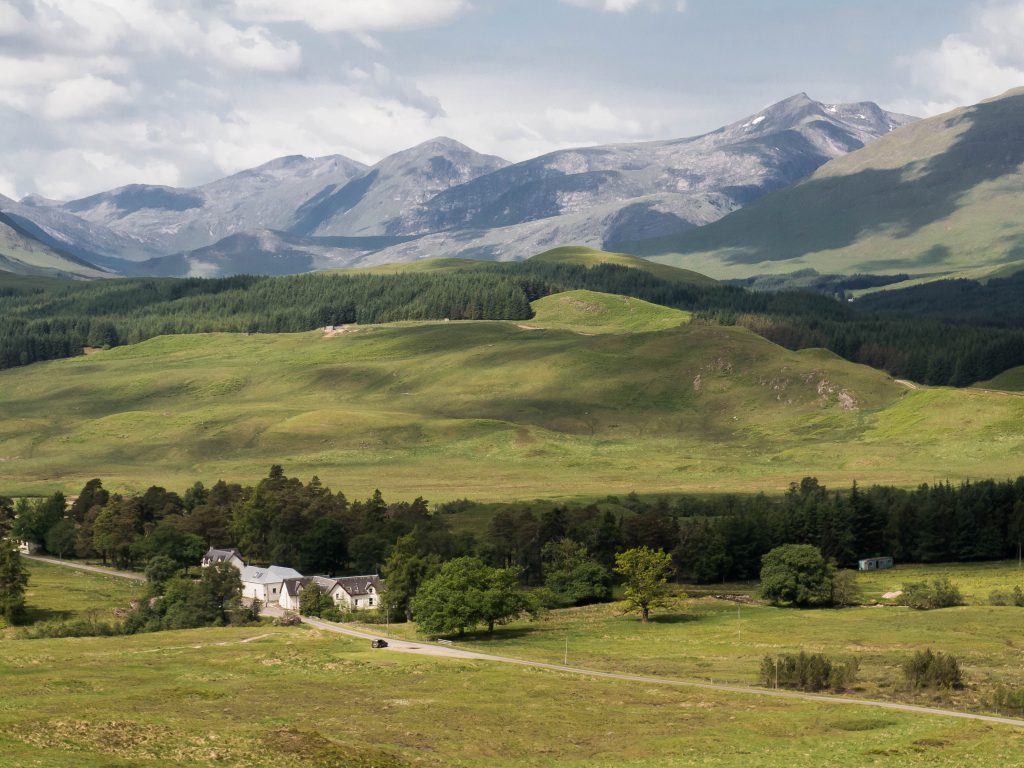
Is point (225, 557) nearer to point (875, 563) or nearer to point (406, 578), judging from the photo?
point (406, 578)

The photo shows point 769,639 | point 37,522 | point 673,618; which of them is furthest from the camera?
point 37,522

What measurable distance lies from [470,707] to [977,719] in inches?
1133

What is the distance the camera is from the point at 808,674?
82.2 metres

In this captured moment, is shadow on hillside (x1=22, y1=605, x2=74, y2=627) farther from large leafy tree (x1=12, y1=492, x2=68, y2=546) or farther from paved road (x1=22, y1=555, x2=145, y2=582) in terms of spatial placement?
large leafy tree (x1=12, y1=492, x2=68, y2=546)

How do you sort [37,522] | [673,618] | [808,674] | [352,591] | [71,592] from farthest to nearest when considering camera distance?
[37,522], [71,592], [352,591], [673,618], [808,674]

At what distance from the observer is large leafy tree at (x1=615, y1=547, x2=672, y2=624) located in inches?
4732

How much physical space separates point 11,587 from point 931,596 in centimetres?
8685

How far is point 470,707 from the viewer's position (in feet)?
241

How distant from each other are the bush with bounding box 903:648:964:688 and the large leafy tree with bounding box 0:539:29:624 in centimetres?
7721

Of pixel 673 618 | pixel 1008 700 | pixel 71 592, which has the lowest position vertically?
pixel 1008 700

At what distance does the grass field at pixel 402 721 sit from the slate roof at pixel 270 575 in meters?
41.4

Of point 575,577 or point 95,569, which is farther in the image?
point 95,569

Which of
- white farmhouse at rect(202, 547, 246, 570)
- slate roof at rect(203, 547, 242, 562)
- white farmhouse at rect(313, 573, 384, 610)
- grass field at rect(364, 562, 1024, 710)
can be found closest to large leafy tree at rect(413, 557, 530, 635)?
grass field at rect(364, 562, 1024, 710)

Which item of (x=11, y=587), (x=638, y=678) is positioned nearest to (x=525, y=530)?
(x=11, y=587)
